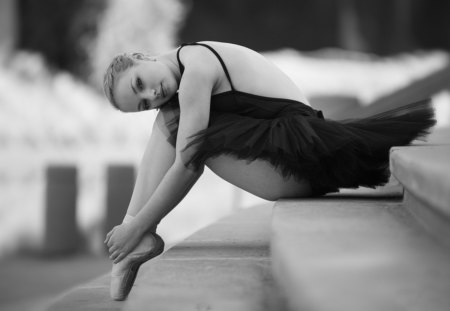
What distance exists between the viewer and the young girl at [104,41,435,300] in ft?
7.12

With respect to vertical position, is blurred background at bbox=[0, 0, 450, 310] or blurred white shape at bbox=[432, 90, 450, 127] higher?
blurred white shape at bbox=[432, 90, 450, 127]

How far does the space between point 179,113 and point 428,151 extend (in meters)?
0.80

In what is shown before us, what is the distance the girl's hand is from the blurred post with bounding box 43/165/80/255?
14.5ft

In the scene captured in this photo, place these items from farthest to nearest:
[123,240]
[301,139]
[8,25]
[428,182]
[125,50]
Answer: [8,25] < [125,50] < [123,240] < [301,139] < [428,182]

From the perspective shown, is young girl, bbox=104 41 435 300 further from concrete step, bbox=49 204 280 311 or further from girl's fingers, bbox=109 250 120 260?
concrete step, bbox=49 204 280 311

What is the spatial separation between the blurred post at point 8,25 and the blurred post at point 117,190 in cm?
572

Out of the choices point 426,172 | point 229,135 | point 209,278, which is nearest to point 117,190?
point 229,135

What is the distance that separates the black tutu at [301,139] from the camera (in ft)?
7.07

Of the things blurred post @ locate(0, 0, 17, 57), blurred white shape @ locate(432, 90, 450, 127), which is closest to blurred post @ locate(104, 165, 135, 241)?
blurred white shape @ locate(432, 90, 450, 127)

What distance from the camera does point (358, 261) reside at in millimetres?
1398

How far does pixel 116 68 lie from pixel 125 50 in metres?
9.07

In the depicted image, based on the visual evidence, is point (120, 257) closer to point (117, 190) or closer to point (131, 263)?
point (131, 263)

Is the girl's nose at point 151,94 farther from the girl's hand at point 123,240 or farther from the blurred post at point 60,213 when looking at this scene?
the blurred post at point 60,213

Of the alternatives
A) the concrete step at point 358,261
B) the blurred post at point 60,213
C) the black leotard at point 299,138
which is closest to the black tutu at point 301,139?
the black leotard at point 299,138
